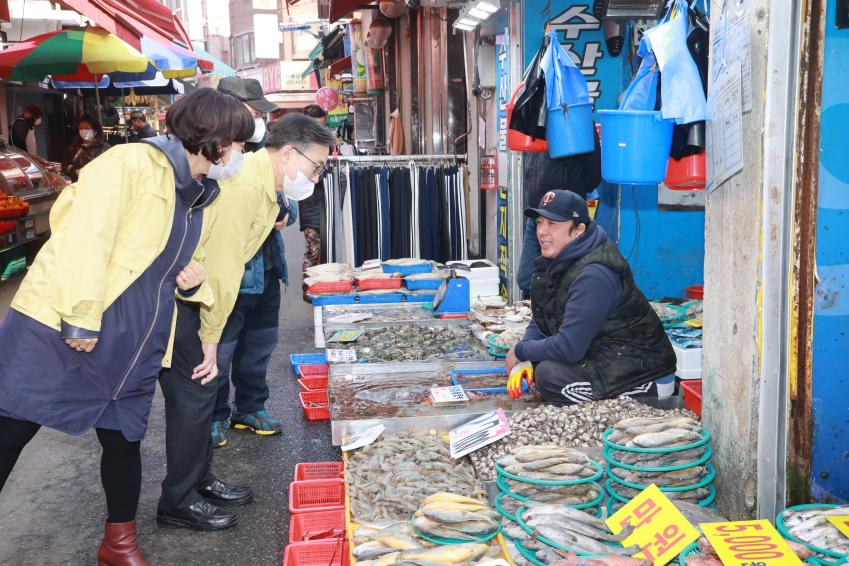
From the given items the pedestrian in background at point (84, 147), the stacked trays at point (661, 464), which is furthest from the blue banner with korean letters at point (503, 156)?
the pedestrian in background at point (84, 147)

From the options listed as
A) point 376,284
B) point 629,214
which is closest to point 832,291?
point 629,214

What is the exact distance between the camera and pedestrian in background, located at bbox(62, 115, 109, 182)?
14.6 meters

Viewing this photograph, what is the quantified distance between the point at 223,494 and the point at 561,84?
3.30m

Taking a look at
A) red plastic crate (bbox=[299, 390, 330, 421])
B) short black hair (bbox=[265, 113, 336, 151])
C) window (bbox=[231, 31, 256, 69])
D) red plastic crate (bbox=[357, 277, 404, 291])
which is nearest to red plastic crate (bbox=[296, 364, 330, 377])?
red plastic crate (bbox=[299, 390, 330, 421])

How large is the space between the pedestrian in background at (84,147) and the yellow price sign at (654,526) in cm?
1331

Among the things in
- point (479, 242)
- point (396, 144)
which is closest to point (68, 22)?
point (396, 144)

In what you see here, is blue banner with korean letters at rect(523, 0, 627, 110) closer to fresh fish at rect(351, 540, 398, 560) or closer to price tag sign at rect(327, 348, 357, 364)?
price tag sign at rect(327, 348, 357, 364)

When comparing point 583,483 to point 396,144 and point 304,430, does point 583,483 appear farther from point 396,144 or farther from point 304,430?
point 396,144

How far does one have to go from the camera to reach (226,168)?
3.60 m

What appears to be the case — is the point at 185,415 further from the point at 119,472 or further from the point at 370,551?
the point at 370,551

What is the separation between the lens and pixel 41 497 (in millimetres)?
4863

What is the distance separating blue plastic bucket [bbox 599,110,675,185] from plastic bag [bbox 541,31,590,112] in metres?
1.32

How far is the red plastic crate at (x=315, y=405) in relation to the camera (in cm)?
618

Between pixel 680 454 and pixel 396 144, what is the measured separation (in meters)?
13.7
